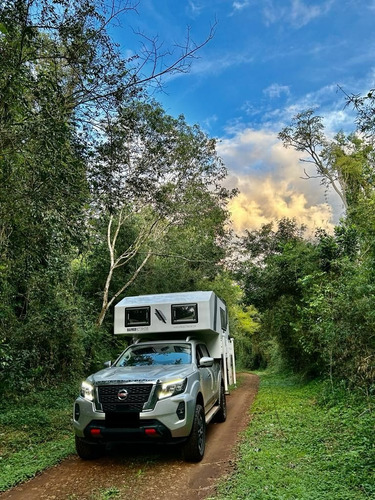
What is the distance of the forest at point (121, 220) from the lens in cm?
535

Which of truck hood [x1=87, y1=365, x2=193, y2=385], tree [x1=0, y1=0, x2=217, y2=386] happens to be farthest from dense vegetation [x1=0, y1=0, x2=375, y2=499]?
truck hood [x1=87, y1=365, x2=193, y2=385]

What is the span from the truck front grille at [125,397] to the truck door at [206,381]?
150 cm

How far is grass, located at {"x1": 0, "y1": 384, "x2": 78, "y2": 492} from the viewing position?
5.11 metres

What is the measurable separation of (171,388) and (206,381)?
5.63 feet

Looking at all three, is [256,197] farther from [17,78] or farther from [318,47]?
[17,78]

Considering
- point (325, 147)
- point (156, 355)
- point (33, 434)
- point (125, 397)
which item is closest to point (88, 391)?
point (125, 397)

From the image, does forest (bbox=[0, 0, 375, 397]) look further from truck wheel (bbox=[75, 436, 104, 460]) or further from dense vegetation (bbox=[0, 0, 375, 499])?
truck wheel (bbox=[75, 436, 104, 460])

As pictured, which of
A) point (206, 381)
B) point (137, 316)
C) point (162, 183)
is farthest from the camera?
point (162, 183)

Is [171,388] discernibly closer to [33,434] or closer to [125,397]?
[125,397]

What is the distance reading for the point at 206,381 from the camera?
6688 millimetres

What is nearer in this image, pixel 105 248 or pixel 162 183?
pixel 162 183

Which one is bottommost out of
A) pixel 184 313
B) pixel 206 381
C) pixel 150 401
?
pixel 206 381

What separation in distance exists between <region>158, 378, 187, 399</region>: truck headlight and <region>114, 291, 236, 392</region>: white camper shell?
2576 millimetres

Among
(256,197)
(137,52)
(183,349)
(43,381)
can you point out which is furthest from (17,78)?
(256,197)
